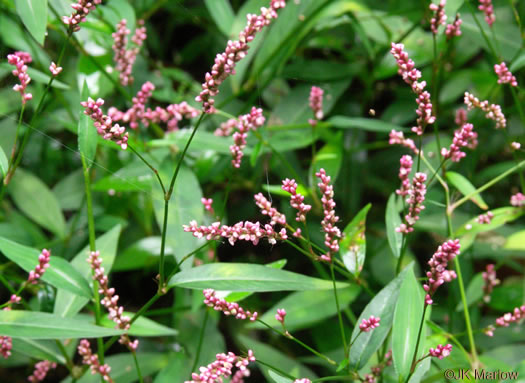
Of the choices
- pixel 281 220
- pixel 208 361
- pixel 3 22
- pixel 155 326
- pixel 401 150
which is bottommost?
pixel 208 361

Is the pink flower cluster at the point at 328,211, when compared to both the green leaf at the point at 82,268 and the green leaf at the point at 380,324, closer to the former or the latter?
the green leaf at the point at 380,324

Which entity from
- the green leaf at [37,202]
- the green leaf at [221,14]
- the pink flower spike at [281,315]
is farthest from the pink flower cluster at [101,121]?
the green leaf at [221,14]

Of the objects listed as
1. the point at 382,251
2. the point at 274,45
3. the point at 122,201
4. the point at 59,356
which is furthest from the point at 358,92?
the point at 59,356

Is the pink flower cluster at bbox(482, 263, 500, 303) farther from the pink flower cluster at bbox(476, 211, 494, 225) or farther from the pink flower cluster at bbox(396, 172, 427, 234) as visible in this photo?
the pink flower cluster at bbox(396, 172, 427, 234)

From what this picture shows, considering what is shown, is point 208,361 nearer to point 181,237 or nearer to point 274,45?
point 181,237

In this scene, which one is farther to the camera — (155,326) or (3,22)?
(3,22)

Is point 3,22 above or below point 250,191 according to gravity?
above

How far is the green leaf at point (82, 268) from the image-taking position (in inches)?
38.6

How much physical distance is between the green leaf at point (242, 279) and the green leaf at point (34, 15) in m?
0.41

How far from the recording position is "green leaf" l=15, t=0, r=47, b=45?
2.78 feet

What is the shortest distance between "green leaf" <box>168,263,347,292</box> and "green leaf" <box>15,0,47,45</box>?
1.34 feet

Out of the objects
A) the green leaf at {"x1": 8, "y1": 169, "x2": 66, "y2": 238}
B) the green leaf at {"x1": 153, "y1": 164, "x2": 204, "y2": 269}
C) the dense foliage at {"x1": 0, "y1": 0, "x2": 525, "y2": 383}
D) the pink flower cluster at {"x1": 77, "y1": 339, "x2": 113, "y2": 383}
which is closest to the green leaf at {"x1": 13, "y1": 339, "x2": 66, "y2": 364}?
the dense foliage at {"x1": 0, "y1": 0, "x2": 525, "y2": 383}

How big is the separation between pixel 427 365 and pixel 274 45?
2.77 feet

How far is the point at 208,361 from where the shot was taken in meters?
1.10
